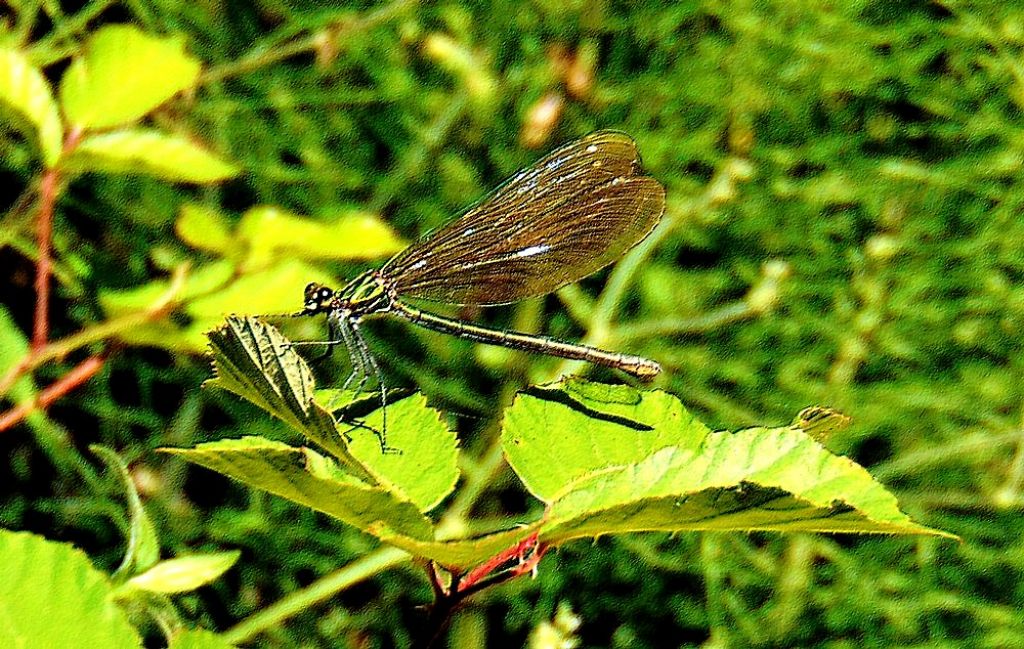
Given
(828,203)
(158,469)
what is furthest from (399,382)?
(828,203)

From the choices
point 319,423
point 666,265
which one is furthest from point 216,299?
point 666,265

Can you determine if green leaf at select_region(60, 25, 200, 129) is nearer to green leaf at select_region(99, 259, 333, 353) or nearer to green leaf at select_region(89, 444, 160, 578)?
green leaf at select_region(99, 259, 333, 353)

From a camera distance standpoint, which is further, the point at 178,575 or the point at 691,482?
the point at 178,575

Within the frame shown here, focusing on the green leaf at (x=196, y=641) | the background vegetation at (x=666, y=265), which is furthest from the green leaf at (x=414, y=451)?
the background vegetation at (x=666, y=265)

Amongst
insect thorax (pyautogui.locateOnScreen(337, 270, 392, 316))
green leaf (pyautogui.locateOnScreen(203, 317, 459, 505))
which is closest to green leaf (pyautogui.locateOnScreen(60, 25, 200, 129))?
insect thorax (pyautogui.locateOnScreen(337, 270, 392, 316))

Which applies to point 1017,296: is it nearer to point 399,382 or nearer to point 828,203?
point 828,203

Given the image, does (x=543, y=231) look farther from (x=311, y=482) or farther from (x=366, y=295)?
(x=311, y=482)
